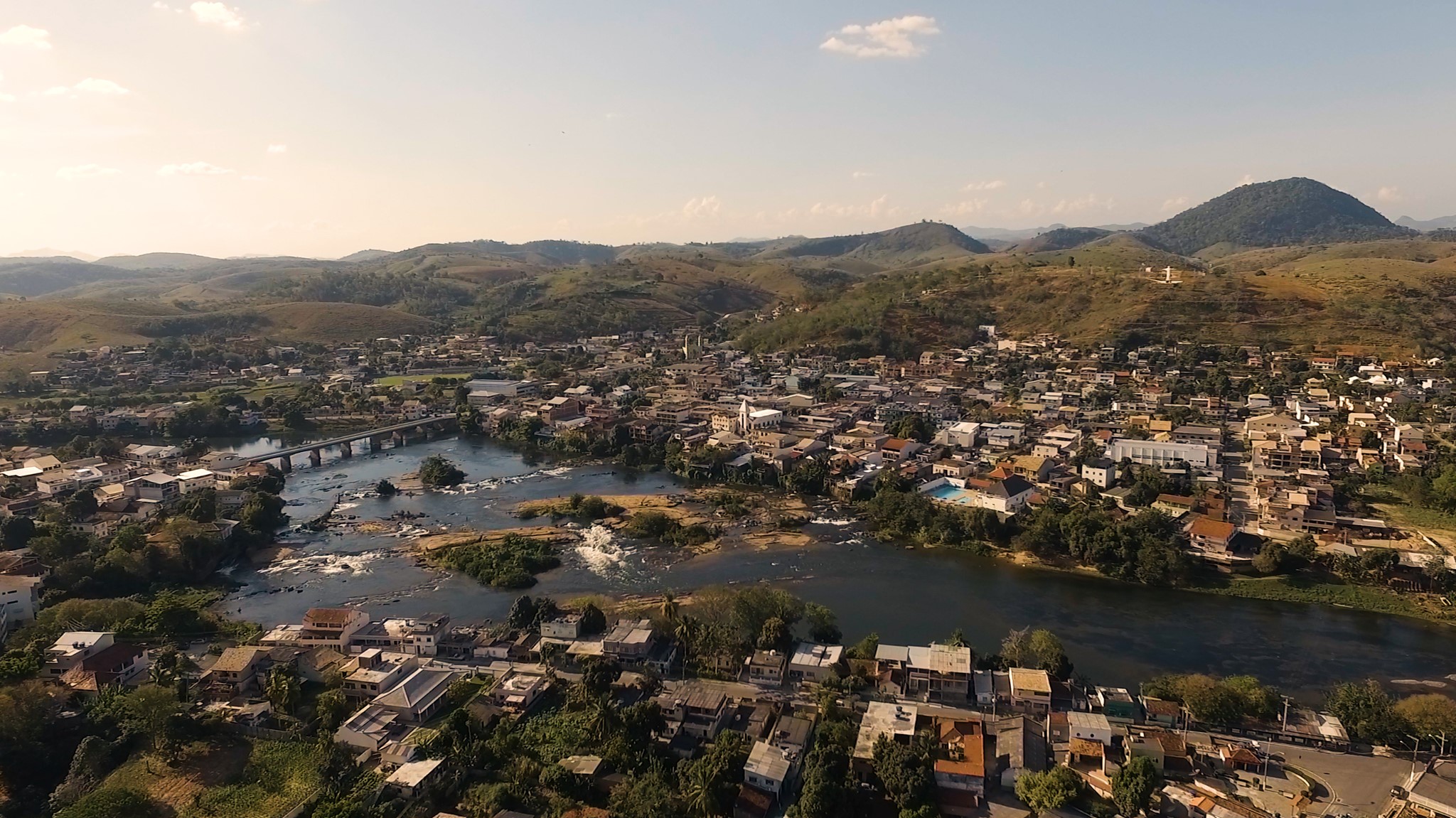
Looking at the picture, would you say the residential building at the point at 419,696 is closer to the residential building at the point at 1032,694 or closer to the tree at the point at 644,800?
the tree at the point at 644,800

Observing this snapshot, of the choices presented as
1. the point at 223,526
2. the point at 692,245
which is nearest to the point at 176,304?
the point at 223,526

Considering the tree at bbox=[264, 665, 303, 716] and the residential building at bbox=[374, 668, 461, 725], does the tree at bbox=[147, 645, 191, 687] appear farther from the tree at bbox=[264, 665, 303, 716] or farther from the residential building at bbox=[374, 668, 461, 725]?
the residential building at bbox=[374, 668, 461, 725]

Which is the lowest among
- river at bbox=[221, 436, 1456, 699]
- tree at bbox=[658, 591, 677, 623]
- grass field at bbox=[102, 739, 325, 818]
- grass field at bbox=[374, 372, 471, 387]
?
river at bbox=[221, 436, 1456, 699]

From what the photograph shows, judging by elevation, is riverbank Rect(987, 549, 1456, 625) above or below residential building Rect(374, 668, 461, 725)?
below

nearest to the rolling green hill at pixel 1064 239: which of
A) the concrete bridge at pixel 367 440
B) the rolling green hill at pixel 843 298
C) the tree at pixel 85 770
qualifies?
the rolling green hill at pixel 843 298

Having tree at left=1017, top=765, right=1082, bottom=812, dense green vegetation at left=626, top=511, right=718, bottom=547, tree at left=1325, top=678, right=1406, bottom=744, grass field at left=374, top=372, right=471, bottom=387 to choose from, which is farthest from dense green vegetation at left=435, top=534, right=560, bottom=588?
grass field at left=374, top=372, right=471, bottom=387
